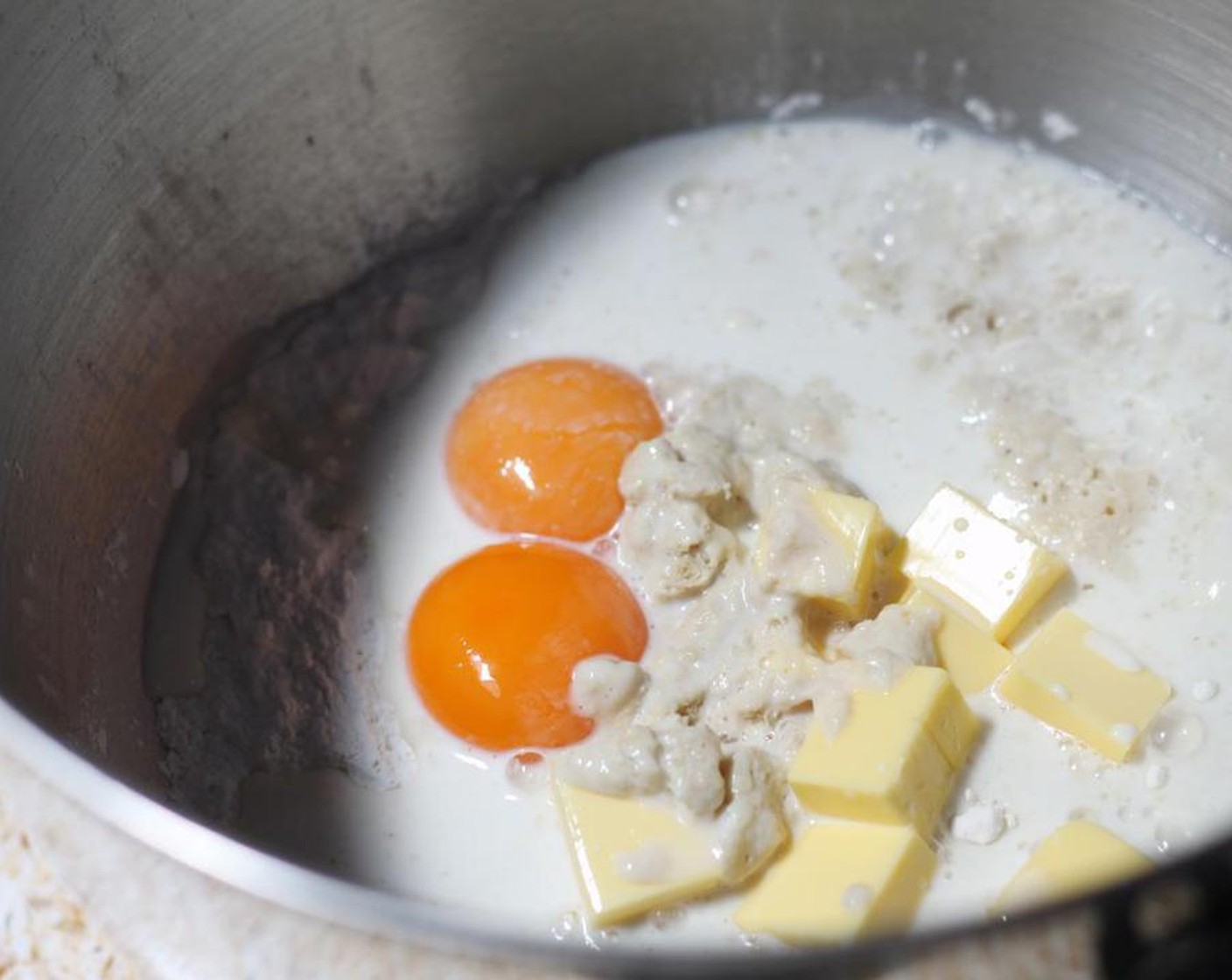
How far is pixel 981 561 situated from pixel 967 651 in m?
0.08

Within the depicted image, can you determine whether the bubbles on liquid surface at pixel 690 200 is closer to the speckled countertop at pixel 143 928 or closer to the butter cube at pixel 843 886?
the butter cube at pixel 843 886

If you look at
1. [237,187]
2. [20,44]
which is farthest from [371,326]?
[20,44]

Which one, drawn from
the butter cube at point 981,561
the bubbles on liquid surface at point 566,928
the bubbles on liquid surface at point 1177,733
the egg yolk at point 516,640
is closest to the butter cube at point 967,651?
the butter cube at point 981,561

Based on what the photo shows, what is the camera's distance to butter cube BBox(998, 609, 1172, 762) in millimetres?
1218

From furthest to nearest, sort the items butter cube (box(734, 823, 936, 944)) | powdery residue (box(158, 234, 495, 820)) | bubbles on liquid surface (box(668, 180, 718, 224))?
1. bubbles on liquid surface (box(668, 180, 718, 224))
2. powdery residue (box(158, 234, 495, 820))
3. butter cube (box(734, 823, 936, 944))

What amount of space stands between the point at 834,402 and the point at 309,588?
535mm

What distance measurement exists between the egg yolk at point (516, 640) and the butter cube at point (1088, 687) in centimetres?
34

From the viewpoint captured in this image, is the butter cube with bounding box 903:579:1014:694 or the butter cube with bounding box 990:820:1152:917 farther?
the butter cube with bounding box 903:579:1014:694

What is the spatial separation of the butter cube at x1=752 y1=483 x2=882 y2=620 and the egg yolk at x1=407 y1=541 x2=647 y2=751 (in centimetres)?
14

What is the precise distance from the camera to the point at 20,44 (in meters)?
1.27

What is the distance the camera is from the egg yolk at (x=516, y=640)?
1.27 metres

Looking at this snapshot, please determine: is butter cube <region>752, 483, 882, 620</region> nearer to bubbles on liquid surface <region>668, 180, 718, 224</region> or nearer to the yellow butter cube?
the yellow butter cube

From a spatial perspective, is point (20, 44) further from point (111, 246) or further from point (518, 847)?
point (518, 847)

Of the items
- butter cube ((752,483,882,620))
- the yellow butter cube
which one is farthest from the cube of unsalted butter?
butter cube ((752,483,882,620))
